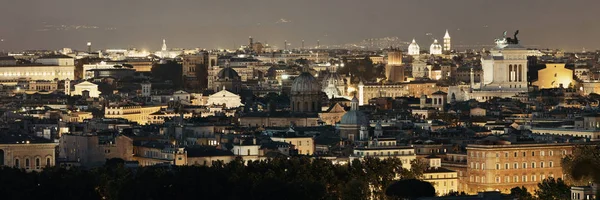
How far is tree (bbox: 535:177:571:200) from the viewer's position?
71.3m

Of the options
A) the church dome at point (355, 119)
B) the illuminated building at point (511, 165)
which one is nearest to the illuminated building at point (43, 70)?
the church dome at point (355, 119)

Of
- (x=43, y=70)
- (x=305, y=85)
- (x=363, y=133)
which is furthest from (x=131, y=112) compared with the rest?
(x=43, y=70)

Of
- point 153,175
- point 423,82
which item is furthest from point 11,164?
point 423,82

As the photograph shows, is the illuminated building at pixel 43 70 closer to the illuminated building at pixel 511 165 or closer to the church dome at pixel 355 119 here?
the church dome at pixel 355 119

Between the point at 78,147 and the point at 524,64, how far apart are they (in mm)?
49921

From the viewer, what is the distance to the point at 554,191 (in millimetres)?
72188

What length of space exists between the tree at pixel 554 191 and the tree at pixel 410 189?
3500 mm

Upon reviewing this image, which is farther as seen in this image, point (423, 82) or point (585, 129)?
point (423, 82)

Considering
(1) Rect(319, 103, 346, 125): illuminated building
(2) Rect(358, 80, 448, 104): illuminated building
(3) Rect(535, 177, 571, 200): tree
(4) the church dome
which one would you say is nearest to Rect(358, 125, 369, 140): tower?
(4) the church dome

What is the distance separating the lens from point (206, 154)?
8406 centimetres

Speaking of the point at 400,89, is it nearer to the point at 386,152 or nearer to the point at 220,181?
the point at 386,152

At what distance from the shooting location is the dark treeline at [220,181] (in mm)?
69375

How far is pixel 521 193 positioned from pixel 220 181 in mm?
9955

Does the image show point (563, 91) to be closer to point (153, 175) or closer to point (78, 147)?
point (78, 147)
